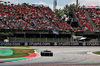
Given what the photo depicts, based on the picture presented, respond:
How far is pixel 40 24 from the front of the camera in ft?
161

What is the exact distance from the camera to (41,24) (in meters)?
49.2

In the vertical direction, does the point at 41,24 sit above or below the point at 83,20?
below

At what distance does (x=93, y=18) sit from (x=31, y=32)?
22.5 meters

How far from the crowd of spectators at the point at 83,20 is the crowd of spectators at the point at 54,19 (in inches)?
204

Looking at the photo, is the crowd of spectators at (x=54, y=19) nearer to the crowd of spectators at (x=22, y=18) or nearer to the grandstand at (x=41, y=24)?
the grandstand at (x=41, y=24)

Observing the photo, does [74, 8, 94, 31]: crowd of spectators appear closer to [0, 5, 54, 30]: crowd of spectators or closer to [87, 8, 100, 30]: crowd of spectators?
[87, 8, 100, 30]: crowd of spectators

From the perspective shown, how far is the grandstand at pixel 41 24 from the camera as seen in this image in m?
44.9

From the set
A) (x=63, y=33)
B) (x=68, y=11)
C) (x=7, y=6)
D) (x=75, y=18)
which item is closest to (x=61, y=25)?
(x=63, y=33)

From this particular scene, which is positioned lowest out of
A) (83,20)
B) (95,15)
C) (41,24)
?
(41,24)

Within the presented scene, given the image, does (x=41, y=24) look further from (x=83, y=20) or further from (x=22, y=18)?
(x=83, y=20)

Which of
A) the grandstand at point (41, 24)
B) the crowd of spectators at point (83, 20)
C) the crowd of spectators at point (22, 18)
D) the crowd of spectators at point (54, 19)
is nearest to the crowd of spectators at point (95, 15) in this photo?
the grandstand at point (41, 24)

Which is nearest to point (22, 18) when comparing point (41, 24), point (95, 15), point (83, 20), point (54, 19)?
point (41, 24)

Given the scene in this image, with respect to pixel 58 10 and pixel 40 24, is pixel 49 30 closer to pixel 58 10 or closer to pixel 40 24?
pixel 40 24

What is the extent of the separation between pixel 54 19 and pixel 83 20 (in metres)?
9.28
